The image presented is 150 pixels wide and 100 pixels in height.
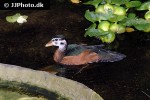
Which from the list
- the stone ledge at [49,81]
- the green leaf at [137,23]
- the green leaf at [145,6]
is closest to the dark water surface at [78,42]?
the green leaf at [137,23]

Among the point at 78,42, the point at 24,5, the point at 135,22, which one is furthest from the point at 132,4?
the point at 24,5

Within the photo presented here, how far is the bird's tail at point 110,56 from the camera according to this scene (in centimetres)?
540

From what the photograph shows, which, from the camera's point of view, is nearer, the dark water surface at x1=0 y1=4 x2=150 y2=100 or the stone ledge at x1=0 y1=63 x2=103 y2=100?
the stone ledge at x1=0 y1=63 x2=103 y2=100

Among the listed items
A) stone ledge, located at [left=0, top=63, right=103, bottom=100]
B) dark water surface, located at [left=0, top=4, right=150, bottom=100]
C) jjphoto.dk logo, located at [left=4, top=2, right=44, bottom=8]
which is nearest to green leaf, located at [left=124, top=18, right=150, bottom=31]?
dark water surface, located at [left=0, top=4, right=150, bottom=100]

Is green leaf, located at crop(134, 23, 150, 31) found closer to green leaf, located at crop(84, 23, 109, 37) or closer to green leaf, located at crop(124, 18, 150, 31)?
green leaf, located at crop(124, 18, 150, 31)

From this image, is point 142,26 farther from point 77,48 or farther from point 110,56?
point 77,48

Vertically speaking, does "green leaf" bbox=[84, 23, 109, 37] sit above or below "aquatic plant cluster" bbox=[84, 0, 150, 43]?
below

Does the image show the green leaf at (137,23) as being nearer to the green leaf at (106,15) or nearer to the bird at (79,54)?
the green leaf at (106,15)

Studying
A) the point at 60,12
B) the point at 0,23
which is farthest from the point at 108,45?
the point at 0,23

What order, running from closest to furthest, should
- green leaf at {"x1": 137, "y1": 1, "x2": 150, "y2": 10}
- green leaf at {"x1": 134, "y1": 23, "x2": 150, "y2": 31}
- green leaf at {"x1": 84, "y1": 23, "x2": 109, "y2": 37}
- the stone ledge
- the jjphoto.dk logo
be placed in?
the stone ledge, green leaf at {"x1": 84, "y1": 23, "x2": 109, "y2": 37}, green leaf at {"x1": 134, "y1": 23, "x2": 150, "y2": 31}, green leaf at {"x1": 137, "y1": 1, "x2": 150, "y2": 10}, the jjphoto.dk logo

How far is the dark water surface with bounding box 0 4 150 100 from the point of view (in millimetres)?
4848

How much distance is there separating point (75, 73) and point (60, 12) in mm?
1903

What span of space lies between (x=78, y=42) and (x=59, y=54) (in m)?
0.53

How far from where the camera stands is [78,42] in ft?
19.3
